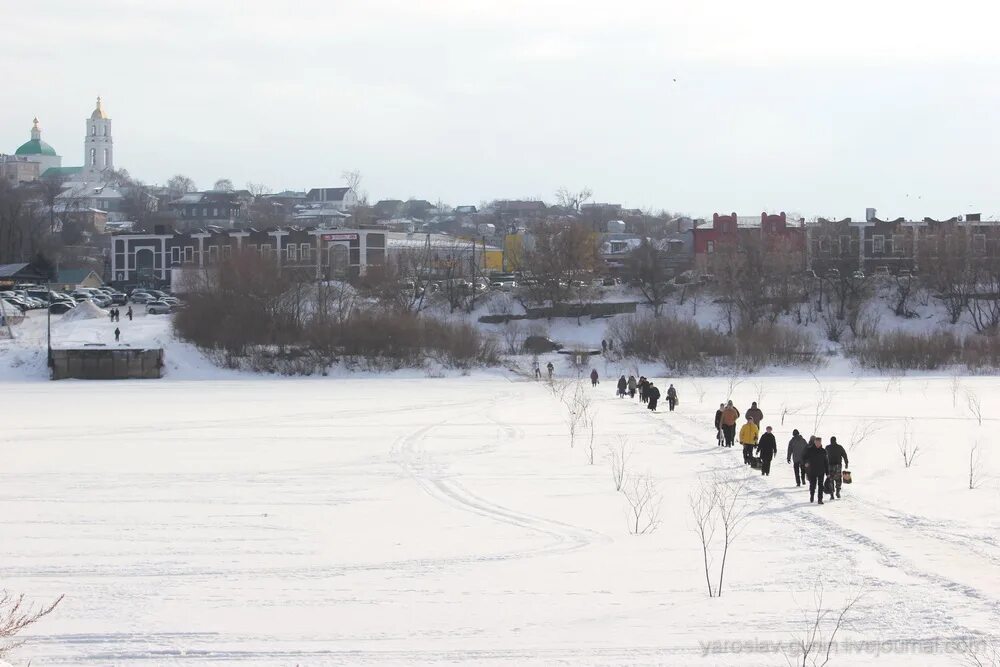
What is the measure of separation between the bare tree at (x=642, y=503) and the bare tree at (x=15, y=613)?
7.60 meters

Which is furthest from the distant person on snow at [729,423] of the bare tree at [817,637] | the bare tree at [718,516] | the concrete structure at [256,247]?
the concrete structure at [256,247]

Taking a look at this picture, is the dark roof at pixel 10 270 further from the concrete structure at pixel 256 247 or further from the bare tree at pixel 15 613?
the bare tree at pixel 15 613

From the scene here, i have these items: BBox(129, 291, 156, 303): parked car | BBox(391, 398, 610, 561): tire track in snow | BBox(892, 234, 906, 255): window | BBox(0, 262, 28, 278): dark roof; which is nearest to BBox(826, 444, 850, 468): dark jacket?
BBox(391, 398, 610, 561): tire track in snow

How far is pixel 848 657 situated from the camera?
1066cm

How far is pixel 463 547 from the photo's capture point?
1510 cm

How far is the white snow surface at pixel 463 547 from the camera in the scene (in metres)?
11.2

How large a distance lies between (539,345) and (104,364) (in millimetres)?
21289

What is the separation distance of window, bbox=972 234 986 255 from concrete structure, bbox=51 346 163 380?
4902 centimetres

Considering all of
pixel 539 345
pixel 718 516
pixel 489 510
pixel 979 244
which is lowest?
pixel 539 345

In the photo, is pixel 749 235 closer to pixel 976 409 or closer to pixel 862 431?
pixel 976 409

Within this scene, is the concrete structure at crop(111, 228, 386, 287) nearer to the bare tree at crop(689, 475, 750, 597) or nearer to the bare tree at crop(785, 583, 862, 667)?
the bare tree at crop(689, 475, 750, 597)

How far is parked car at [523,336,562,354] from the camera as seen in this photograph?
5988cm

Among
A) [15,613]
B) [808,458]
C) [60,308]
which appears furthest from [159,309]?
[15,613]

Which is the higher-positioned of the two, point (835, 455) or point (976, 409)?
point (835, 455)
